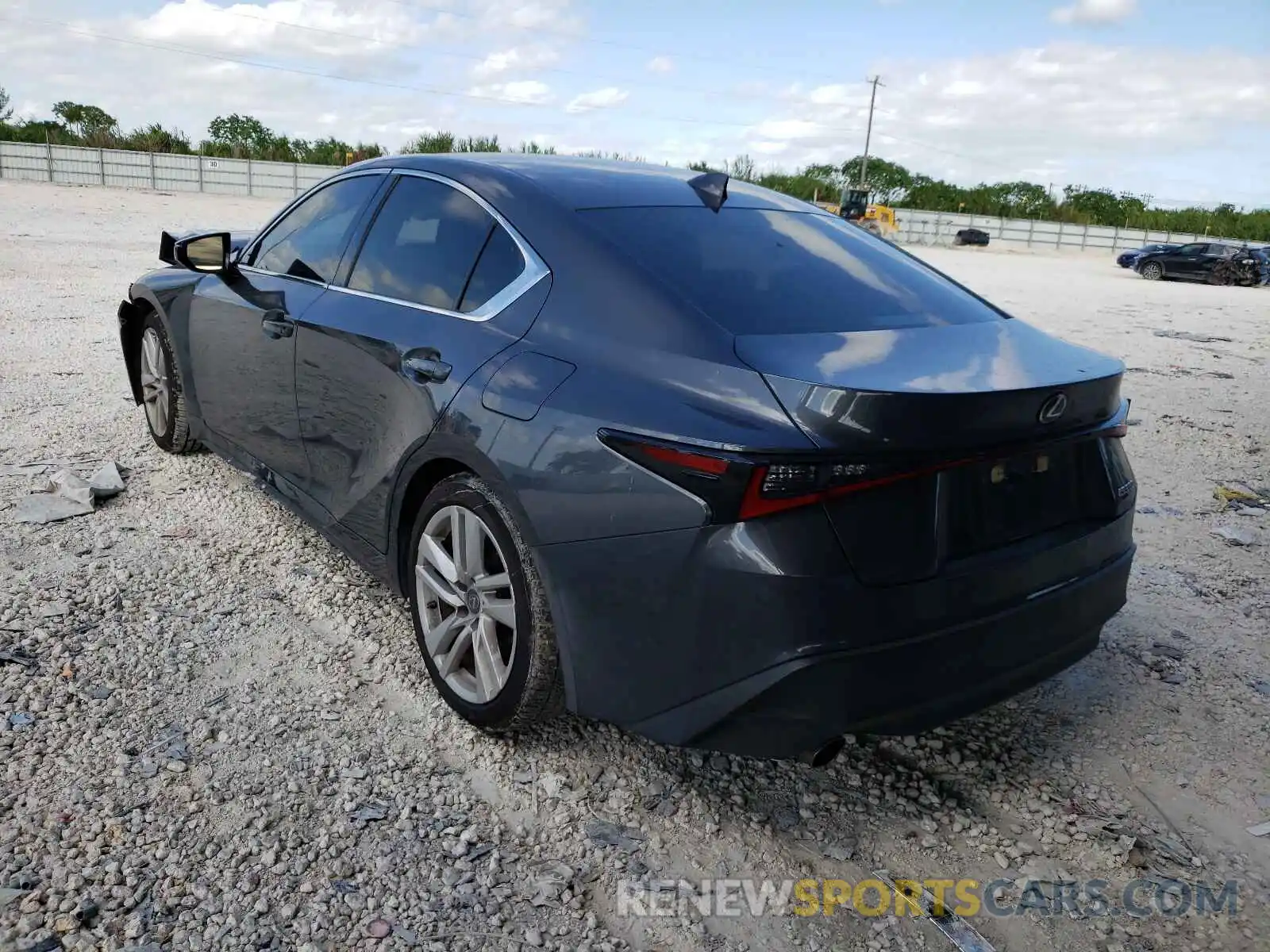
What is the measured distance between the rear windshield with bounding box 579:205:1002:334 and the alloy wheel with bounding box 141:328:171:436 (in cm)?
316

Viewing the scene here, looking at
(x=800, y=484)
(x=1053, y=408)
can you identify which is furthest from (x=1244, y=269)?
(x=800, y=484)

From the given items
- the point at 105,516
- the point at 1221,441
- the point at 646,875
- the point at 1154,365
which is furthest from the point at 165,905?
the point at 1154,365

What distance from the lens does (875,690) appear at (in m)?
2.11

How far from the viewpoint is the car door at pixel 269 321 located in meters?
3.61

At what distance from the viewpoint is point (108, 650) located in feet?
10.5

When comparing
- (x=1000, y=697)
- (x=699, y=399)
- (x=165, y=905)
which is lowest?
(x=165, y=905)

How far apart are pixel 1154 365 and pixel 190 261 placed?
370 inches

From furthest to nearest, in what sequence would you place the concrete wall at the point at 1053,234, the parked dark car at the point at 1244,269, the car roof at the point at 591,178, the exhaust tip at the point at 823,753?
the concrete wall at the point at 1053,234 → the parked dark car at the point at 1244,269 → the car roof at the point at 591,178 → the exhaust tip at the point at 823,753

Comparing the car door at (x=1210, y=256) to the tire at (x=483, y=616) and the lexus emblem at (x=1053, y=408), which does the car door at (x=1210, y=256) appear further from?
the tire at (x=483, y=616)

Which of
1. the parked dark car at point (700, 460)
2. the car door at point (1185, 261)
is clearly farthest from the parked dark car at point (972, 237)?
the parked dark car at point (700, 460)

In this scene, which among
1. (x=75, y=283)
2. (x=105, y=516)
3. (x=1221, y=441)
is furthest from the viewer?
(x=75, y=283)

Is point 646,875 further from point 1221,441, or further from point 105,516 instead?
A: point 1221,441

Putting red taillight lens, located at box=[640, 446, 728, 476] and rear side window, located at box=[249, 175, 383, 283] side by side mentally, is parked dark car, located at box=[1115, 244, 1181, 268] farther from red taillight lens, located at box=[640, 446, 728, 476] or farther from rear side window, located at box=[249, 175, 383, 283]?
red taillight lens, located at box=[640, 446, 728, 476]

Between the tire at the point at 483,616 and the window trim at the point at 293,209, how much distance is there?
121cm
